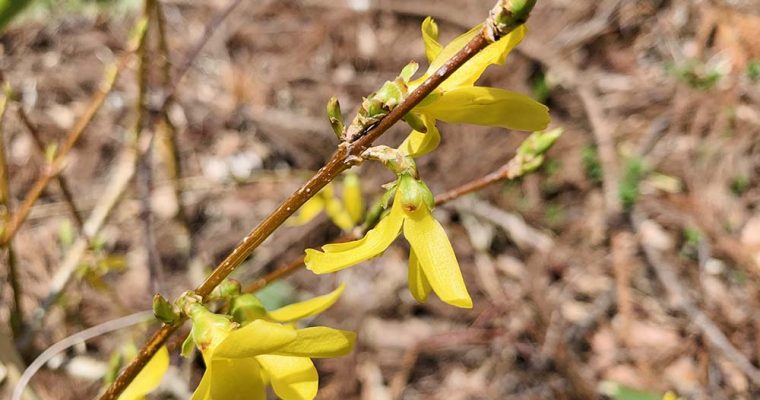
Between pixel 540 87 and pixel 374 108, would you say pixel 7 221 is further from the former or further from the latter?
pixel 540 87

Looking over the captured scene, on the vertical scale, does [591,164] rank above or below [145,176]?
below

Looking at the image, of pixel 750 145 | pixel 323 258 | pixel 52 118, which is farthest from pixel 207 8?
pixel 323 258

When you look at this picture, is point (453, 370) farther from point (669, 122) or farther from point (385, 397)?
point (669, 122)

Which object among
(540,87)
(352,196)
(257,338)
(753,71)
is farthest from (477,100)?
(753,71)

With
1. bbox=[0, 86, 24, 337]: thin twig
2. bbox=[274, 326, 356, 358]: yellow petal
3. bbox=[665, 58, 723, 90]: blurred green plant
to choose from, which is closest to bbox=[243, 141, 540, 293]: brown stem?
bbox=[274, 326, 356, 358]: yellow petal

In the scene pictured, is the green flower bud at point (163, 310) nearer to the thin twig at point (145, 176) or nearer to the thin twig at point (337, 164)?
the thin twig at point (337, 164)
